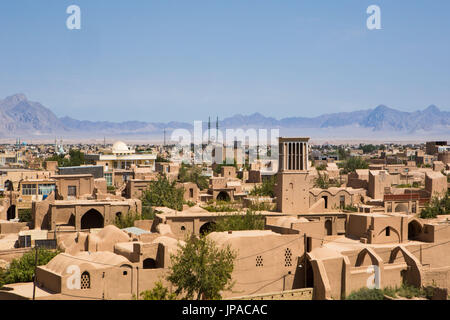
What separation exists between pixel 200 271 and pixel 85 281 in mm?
4104

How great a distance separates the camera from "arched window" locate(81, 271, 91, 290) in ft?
65.6

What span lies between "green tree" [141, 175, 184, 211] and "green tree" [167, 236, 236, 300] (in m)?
17.8

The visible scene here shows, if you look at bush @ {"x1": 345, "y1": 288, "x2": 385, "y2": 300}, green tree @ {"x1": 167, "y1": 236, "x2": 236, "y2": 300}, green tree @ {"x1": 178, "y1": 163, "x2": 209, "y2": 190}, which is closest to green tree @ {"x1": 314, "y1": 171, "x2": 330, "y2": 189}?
green tree @ {"x1": 178, "y1": 163, "x2": 209, "y2": 190}

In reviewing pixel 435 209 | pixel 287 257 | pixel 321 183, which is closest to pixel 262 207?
pixel 287 257

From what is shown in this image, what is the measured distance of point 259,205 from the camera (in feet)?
117

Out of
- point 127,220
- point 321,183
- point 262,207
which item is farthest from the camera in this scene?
point 321,183

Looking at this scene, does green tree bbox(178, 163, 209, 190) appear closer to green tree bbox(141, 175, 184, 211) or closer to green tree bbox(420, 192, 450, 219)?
green tree bbox(141, 175, 184, 211)

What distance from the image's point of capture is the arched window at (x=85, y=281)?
20.0 m

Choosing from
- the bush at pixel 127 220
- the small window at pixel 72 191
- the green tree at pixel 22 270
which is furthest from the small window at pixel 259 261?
the small window at pixel 72 191

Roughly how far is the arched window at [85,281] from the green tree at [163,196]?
1905 cm

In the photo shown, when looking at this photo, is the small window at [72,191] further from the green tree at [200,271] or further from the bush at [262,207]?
the green tree at [200,271]

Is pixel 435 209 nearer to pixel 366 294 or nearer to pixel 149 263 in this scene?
pixel 366 294

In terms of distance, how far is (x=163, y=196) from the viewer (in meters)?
41.5

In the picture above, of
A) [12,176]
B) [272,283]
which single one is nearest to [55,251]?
[272,283]
